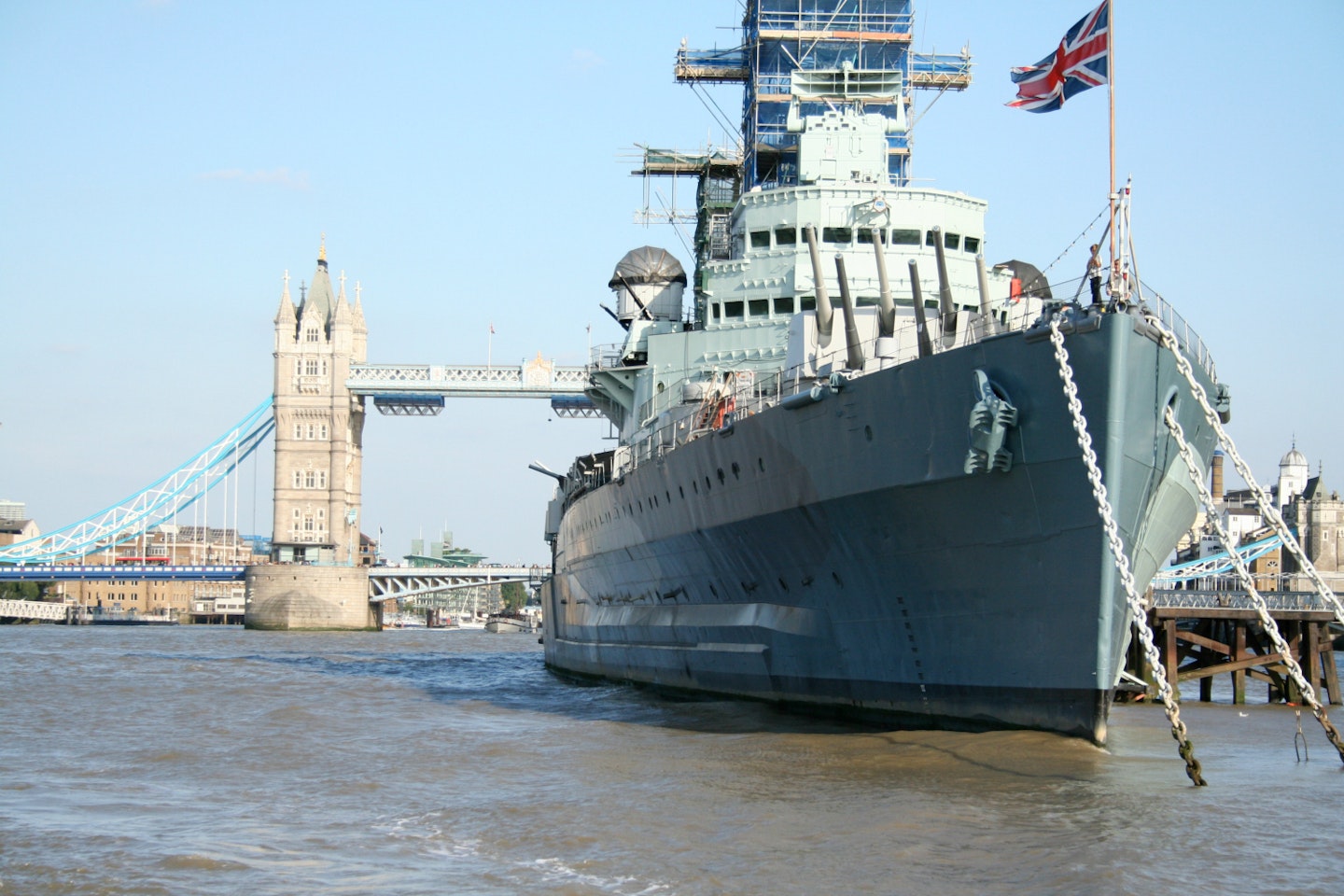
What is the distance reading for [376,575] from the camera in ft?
260

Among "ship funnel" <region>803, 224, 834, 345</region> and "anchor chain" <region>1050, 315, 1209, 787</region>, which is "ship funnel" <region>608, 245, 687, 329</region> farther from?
"anchor chain" <region>1050, 315, 1209, 787</region>

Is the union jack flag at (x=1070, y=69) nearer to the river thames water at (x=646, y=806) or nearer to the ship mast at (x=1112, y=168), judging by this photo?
the ship mast at (x=1112, y=168)

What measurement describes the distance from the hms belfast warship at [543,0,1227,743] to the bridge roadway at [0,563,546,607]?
54.6 m

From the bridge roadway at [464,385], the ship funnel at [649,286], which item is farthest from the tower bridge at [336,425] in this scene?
the ship funnel at [649,286]

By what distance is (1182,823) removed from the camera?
413 inches

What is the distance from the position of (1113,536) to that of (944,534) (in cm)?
248

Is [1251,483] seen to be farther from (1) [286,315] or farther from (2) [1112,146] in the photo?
(1) [286,315]

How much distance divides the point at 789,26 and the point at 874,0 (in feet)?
8.10

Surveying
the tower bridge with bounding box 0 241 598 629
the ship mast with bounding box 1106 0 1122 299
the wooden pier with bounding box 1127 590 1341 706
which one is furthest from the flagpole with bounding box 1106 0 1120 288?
the tower bridge with bounding box 0 241 598 629

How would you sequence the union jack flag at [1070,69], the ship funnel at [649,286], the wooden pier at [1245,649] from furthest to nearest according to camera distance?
1. the ship funnel at [649,286]
2. the wooden pier at [1245,649]
3. the union jack flag at [1070,69]

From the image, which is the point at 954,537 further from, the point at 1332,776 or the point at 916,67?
→ the point at 916,67

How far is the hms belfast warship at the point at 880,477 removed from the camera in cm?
1306

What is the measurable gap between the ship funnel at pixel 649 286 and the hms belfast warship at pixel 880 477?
3949 millimetres

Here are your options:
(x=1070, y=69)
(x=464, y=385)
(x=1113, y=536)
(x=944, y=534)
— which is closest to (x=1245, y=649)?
(x=944, y=534)
